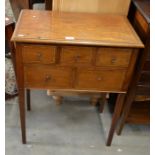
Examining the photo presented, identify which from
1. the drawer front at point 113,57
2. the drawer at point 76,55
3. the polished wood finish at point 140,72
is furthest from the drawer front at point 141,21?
the drawer at point 76,55

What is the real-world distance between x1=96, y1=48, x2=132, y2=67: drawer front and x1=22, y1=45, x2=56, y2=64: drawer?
0.23 m

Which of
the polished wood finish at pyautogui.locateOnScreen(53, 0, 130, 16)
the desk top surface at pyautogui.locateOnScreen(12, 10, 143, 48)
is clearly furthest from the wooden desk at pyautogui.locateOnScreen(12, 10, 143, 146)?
the polished wood finish at pyautogui.locateOnScreen(53, 0, 130, 16)

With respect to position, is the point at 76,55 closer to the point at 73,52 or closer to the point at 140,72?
the point at 73,52

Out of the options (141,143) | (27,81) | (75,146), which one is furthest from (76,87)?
(141,143)

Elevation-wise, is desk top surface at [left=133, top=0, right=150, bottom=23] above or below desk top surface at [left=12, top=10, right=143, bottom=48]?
above

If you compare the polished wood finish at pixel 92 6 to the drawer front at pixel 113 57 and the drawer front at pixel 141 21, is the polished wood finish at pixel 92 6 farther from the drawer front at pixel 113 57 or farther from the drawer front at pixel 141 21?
the drawer front at pixel 113 57

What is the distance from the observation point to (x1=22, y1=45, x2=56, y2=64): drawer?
3.65 feet

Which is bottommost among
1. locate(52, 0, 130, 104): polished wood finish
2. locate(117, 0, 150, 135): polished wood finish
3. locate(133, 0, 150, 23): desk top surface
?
locate(117, 0, 150, 135): polished wood finish

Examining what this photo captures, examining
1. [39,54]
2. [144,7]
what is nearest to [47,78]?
[39,54]

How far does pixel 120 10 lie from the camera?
1455mm

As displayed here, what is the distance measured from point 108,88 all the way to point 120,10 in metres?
0.53

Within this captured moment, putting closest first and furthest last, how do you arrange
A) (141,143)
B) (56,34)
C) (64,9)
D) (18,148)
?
1. (56,34)
2. (64,9)
3. (18,148)
4. (141,143)

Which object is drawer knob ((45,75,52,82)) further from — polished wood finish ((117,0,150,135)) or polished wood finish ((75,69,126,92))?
polished wood finish ((117,0,150,135))
